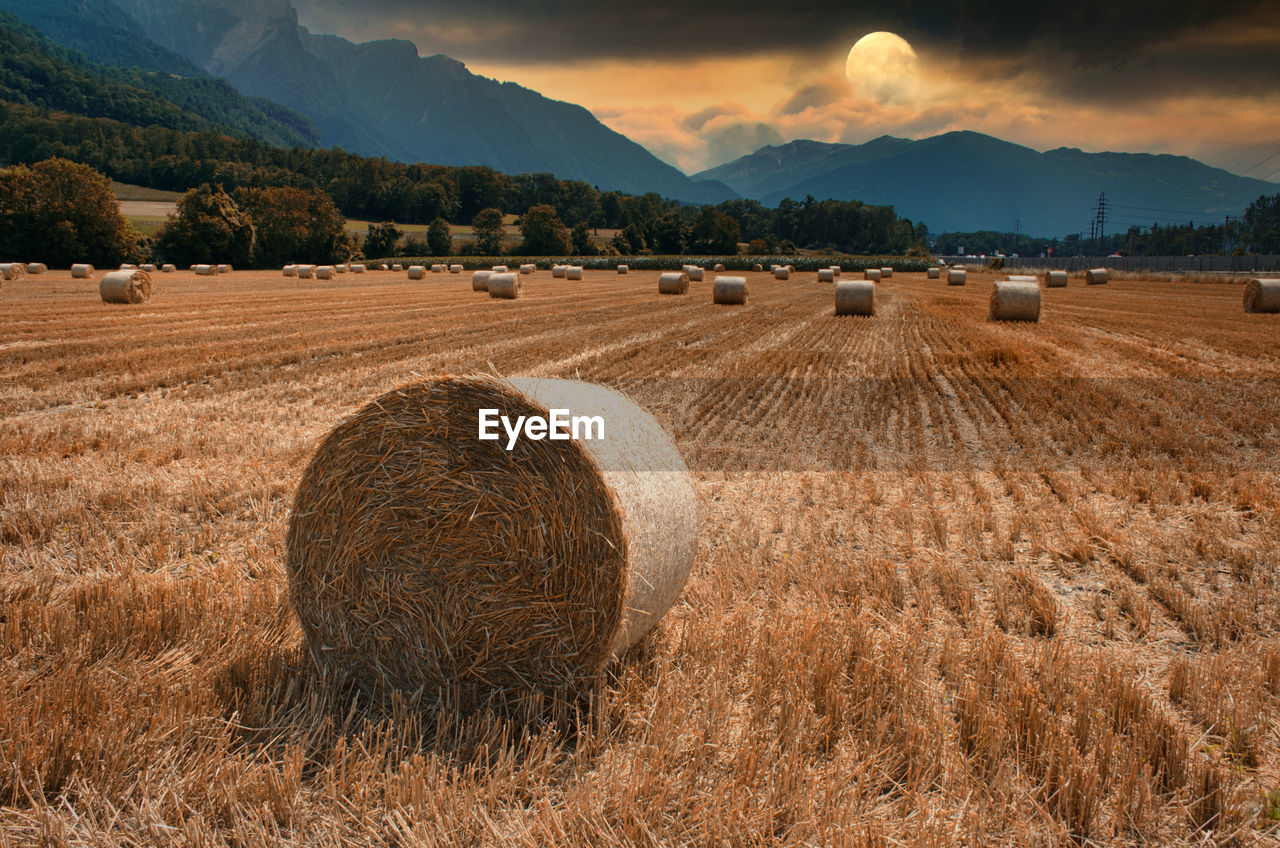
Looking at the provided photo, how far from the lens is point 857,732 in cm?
364

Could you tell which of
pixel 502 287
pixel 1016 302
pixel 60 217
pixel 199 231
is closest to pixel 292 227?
pixel 199 231

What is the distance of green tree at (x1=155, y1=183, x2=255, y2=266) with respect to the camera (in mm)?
65125

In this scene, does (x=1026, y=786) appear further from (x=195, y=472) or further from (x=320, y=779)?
(x=195, y=472)

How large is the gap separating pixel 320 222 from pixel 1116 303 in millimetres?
71251

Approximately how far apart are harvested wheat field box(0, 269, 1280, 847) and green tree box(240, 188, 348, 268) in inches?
2773

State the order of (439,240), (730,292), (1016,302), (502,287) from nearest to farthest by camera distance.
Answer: (1016,302) → (730,292) → (502,287) → (439,240)

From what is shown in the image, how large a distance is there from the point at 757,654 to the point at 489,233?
4021 inches

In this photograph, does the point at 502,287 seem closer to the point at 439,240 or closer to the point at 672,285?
the point at 672,285

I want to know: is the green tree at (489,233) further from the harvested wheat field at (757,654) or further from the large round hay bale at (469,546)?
the large round hay bale at (469,546)

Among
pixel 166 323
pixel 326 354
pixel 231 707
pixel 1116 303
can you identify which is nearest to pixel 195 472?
pixel 231 707

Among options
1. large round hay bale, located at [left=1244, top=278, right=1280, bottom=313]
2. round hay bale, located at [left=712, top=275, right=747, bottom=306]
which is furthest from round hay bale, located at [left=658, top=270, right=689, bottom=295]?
large round hay bale, located at [left=1244, top=278, right=1280, bottom=313]

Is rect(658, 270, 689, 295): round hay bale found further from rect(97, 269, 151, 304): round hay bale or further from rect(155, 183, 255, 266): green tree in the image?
rect(155, 183, 255, 266): green tree

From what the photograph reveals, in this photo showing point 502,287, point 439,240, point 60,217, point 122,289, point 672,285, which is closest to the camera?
point 122,289

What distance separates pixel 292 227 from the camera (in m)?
75.2
